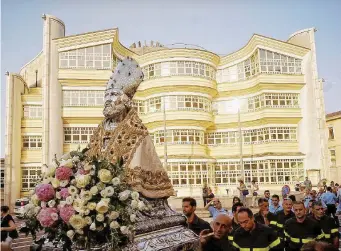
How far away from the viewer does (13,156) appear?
114ft

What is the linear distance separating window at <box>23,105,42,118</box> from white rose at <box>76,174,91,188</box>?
3483 cm

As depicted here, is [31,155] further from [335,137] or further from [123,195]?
[335,137]

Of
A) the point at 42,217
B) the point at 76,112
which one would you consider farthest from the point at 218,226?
the point at 76,112

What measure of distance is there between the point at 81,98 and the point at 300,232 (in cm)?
3156

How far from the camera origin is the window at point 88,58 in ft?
117

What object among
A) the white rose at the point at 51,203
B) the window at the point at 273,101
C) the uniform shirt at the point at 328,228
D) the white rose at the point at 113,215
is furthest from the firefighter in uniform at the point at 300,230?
the window at the point at 273,101

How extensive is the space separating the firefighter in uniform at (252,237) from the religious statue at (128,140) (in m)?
1.24

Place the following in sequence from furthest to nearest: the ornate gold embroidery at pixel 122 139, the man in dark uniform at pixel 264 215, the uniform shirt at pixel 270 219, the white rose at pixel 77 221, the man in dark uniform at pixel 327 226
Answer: the man in dark uniform at pixel 264 215 → the uniform shirt at pixel 270 219 → the man in dark uniform at pixel 327 226 → the ornate gold embroidery at pixel 122 139 → the white rose at pixel 77 221

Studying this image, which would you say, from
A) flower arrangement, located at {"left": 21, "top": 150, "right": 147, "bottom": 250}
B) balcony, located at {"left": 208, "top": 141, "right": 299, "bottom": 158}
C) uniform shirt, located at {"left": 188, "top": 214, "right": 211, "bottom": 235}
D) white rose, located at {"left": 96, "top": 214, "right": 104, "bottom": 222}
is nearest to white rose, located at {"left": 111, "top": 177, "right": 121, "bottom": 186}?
flower arrangement, located at {"left": 21, "top": 150, "right": 147, "bottom": 250}

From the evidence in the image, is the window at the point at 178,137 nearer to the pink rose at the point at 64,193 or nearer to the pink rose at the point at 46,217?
the pink rose at the point at 64,193

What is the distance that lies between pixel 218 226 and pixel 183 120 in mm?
32263

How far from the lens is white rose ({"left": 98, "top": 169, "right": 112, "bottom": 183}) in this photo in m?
3.73

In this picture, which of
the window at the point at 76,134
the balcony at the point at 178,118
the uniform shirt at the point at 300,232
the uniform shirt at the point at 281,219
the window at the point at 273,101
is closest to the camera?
the uniform shirt at the point at 300,232

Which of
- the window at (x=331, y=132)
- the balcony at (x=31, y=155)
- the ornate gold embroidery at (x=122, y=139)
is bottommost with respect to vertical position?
the ornate gold embroidery at (x=122, y=139)
